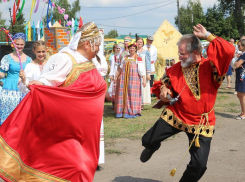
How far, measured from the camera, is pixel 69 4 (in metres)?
71.3

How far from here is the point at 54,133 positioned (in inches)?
149

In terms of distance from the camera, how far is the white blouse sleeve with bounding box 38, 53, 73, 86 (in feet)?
12.8

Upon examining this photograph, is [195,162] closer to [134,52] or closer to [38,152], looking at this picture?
[38,152]

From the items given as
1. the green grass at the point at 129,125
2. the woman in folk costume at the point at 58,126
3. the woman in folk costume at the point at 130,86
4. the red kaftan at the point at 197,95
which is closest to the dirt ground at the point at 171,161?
the green grass at the point at 129,125

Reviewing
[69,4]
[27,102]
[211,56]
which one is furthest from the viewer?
[69,4]

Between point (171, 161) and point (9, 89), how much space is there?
2736 millimetres

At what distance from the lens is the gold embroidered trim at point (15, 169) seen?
352 centimetres

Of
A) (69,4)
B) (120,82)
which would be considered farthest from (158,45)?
(69,4)

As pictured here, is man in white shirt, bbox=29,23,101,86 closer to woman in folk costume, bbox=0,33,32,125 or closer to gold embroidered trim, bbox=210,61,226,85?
gold embroidered trim, bbox=210,61,226,85

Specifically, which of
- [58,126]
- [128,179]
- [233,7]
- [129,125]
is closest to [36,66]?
[58,126]

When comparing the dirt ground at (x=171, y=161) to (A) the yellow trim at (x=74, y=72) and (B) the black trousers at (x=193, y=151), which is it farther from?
(A) the yellow trim at (x=74, y=72)

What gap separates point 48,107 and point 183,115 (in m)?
1.56

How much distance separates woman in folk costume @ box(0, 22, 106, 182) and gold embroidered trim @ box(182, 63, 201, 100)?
40.2 inches

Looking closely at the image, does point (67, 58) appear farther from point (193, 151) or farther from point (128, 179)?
point (128, 179)
